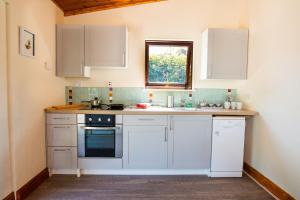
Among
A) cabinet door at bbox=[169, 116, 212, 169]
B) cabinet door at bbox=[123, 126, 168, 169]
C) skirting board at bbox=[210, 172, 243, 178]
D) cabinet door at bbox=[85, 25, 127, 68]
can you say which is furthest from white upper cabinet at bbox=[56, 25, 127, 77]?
skirting board at bbox=[210, 172, 243, 178]

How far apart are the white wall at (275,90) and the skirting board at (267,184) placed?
58 millimetres

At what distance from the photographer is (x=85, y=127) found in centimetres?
267

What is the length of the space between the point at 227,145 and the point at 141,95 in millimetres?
1505

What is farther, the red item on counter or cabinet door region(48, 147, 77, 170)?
the red item on counter

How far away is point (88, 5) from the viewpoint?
9.81 feet

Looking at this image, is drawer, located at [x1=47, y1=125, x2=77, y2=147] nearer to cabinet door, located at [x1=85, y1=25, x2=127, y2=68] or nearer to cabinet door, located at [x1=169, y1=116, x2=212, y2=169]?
cabinet door, located at [x1=85, y1=25, x2=127, y2=68]

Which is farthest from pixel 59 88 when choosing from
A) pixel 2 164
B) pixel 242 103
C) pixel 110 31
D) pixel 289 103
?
pixel 289 103

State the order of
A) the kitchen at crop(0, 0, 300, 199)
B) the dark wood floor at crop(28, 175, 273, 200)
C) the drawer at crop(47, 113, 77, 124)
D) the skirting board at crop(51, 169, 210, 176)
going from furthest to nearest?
1. the skirting board at crop(51, 169, 210, 176)
2. the drawer at crop(47, 113, 77, 124)
3. the dark wood floor at crop(28, 175, 273, 200)
4. the kitchen at crop(0, 0, 300, 199)

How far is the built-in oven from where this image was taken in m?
2.68

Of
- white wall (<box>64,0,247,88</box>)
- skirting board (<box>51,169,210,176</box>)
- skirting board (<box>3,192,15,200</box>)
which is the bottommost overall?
skirting board (<box>51,169,210,176</box>)

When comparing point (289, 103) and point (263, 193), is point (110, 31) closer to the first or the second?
point (289, 103)

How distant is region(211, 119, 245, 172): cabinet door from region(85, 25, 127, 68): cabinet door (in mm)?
1672

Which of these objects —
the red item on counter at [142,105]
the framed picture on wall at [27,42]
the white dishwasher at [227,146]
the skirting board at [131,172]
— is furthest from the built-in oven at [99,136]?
the white dishwasher at [227,146]

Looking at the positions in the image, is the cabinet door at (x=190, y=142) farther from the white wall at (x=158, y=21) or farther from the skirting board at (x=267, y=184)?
the white wall at (x=158, y=21)
